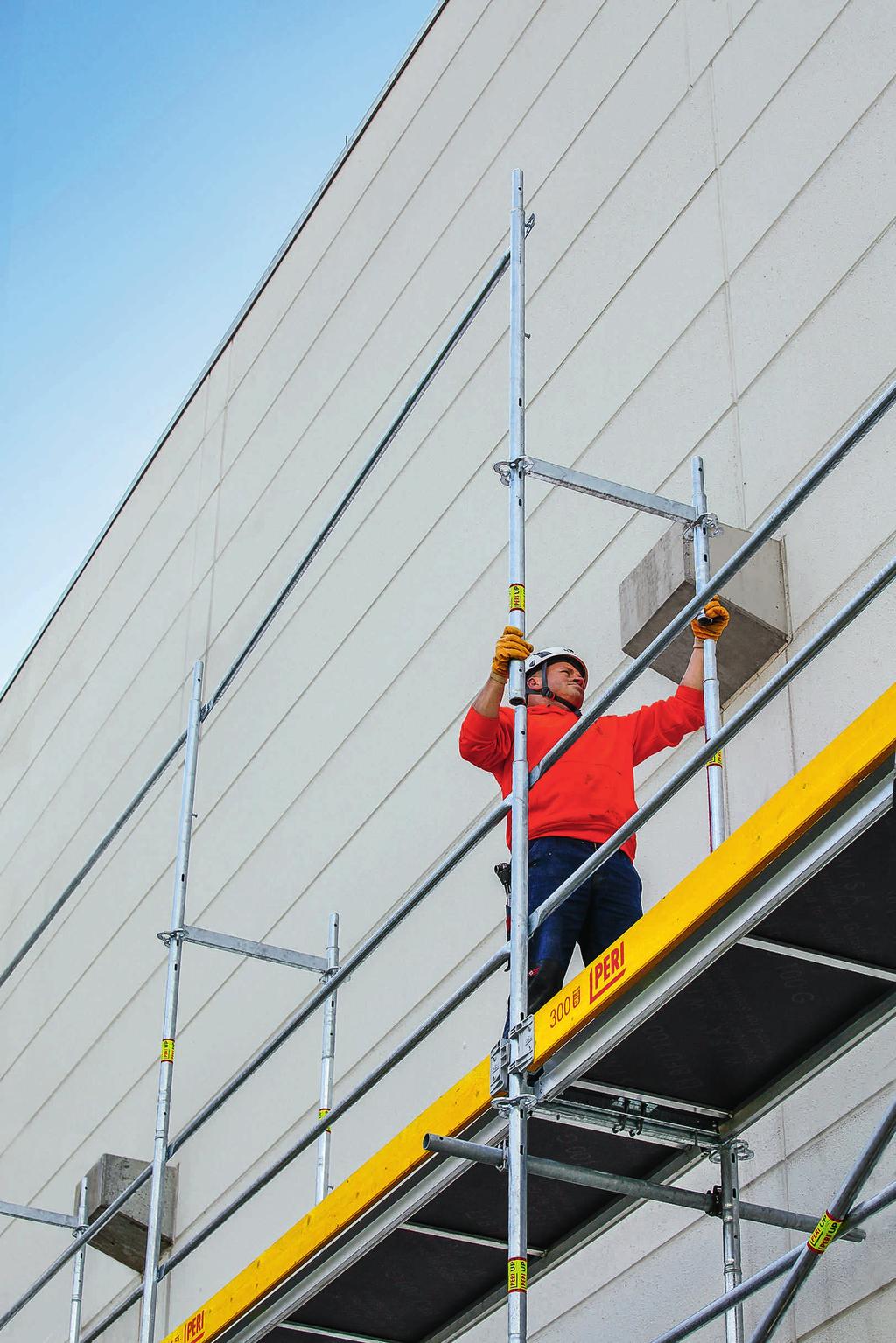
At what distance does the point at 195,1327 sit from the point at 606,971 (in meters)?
2.90

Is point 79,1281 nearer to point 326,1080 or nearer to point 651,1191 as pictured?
point 326,1080

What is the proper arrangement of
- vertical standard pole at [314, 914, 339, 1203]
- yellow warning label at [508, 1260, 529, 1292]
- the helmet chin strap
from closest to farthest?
yellow warning label at [508, 1260, 529, 1292] → the helmet chin strap → vertical standard pole at [314, 914, 339, 1203]

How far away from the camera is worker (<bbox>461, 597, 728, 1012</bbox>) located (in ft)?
20.2

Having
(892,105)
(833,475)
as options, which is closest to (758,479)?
(833,475)

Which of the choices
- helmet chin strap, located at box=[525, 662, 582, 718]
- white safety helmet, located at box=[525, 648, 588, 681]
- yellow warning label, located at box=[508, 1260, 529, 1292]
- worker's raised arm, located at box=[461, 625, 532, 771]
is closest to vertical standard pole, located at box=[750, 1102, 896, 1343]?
yellow warning label, located at box=[508, 1260, 529, 1292]

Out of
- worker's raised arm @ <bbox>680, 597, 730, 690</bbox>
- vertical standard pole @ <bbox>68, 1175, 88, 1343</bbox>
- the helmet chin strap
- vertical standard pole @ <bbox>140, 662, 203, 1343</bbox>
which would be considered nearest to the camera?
worker's raised arm @ <bbox>680, 597, 730, 690</bbox>

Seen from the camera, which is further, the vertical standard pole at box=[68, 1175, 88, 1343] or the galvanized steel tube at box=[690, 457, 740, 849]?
the vertical standard pole at box=[68, 1175, 88, 1343]

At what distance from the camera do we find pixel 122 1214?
10289mm

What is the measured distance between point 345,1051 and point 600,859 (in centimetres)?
438

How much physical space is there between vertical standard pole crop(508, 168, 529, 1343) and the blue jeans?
29 centimetres

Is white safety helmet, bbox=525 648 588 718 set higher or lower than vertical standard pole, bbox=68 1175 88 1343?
higher

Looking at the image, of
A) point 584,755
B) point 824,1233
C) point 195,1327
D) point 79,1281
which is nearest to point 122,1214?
point 79,1281

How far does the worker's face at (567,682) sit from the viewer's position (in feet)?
22.7

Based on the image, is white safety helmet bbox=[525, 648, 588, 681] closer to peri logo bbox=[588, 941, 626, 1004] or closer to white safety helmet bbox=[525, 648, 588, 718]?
white safety helmet bbox=[525, 648, 588, 718]
